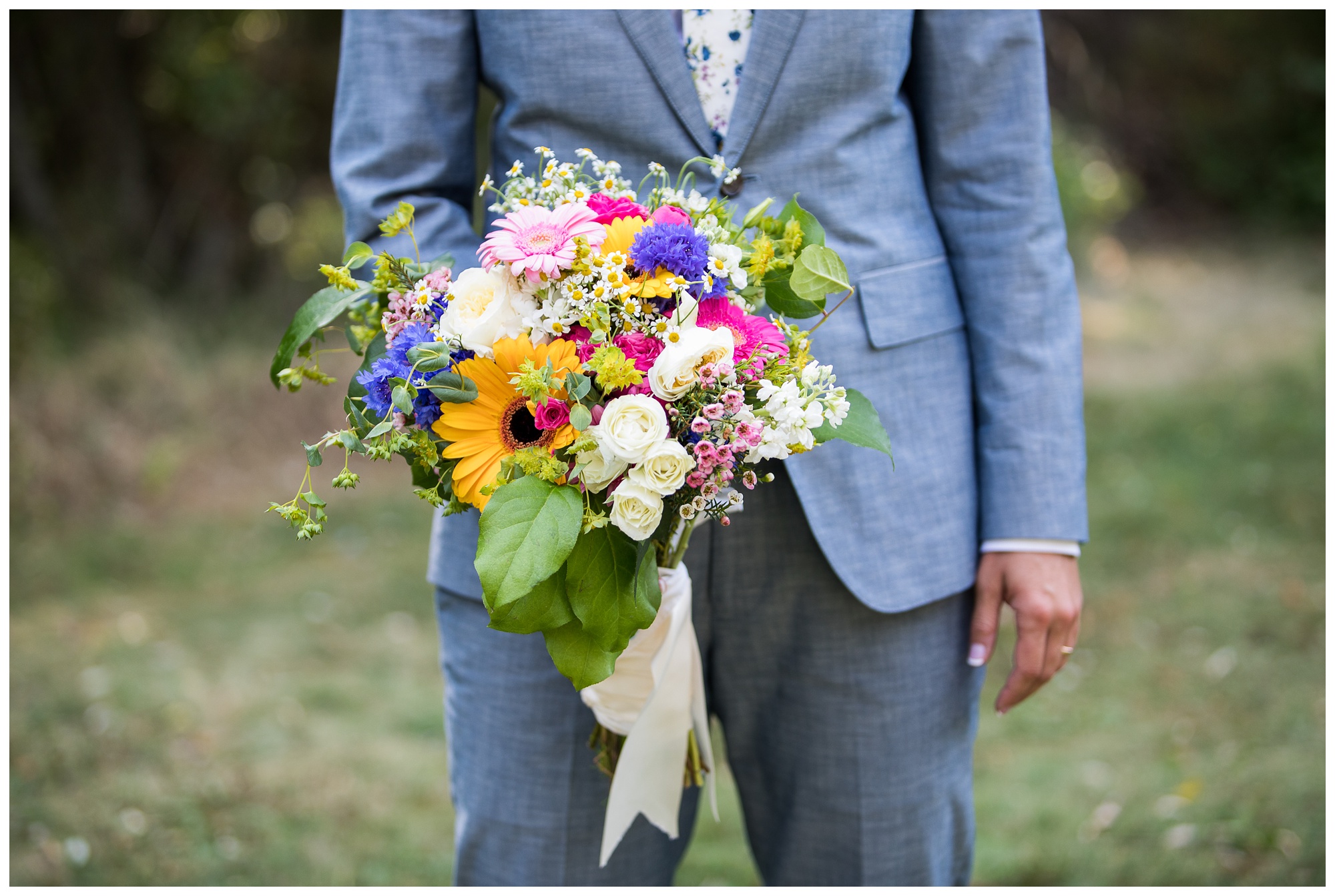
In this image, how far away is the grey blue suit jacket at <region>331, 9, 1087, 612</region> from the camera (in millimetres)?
1320

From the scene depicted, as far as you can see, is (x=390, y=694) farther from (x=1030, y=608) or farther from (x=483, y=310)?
(x=483, y=310)

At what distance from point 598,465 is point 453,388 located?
6.4 inches

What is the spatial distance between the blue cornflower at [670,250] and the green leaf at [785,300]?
13 cm

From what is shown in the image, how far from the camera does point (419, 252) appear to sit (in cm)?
131

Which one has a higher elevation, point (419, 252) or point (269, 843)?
point (419, 252)

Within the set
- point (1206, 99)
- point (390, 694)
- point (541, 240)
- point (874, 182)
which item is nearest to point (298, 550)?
point (390, 694)

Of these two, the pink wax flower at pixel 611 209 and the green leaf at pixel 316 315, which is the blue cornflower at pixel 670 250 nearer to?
the pink wax flower at pixel 611 209

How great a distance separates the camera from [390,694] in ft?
11.1

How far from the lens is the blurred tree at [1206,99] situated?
9906 millimetres

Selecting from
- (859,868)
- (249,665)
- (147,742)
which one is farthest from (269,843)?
(859,868)

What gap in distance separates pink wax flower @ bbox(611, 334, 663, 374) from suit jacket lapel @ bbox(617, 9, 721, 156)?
0.44 metres

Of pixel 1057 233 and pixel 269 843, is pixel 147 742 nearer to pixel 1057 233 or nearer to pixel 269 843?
pixel 269 843

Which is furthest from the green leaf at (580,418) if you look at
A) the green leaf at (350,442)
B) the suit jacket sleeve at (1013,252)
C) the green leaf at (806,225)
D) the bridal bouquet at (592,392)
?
the suit jacket sleeve at (1013,252)

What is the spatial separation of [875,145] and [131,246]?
21.3 ft
